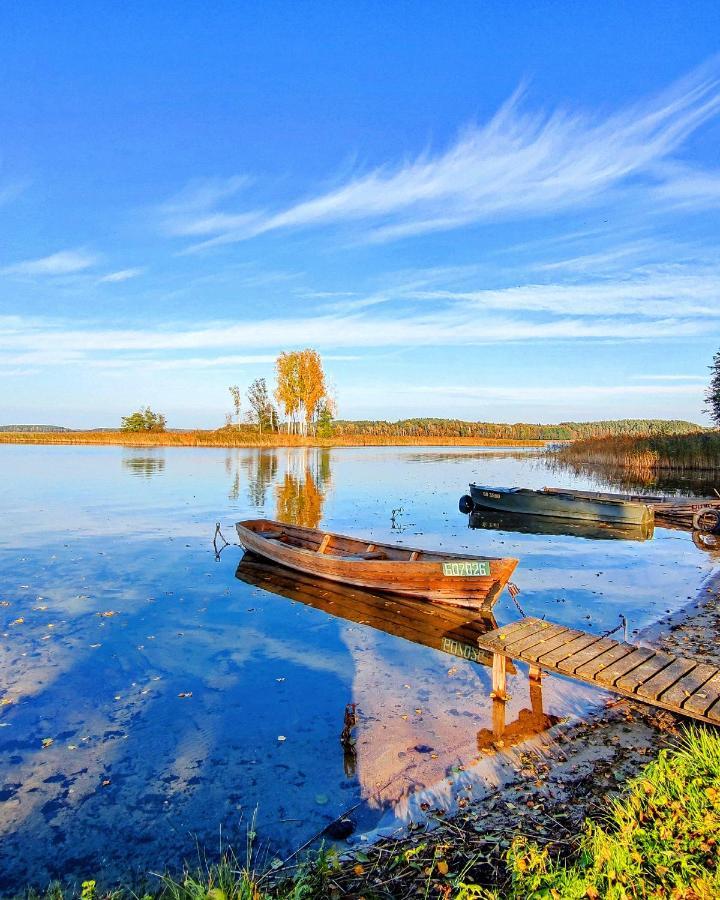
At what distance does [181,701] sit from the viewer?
7.84 meters

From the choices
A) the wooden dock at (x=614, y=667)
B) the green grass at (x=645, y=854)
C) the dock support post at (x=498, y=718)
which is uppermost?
the wooden dock at (x=614, y=667)

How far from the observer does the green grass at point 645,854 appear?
340 centimetres

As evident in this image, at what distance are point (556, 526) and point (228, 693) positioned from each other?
1931cm

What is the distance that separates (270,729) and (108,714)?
87.3 inches

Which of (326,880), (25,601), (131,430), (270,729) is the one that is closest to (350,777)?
(270,729)

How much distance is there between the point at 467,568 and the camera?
1129 centimetres

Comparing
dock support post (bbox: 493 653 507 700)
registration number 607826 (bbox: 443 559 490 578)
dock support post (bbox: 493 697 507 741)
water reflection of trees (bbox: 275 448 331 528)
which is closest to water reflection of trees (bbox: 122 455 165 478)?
water reflection of trees (bbox: 275 448 331 528)

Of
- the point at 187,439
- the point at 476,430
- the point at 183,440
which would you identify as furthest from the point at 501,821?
the point at 476,430

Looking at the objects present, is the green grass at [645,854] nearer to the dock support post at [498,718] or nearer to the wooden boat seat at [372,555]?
the dock support post at [498,718]

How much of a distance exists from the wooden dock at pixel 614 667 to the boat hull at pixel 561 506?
16459 mm

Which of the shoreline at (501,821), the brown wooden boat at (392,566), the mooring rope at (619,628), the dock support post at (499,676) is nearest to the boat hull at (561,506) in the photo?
the mooring rope at (619,628)

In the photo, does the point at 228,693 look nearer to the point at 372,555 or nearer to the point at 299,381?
the point at 372,555

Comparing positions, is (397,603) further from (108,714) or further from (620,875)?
(620,875)

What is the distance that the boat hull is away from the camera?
882 inches
